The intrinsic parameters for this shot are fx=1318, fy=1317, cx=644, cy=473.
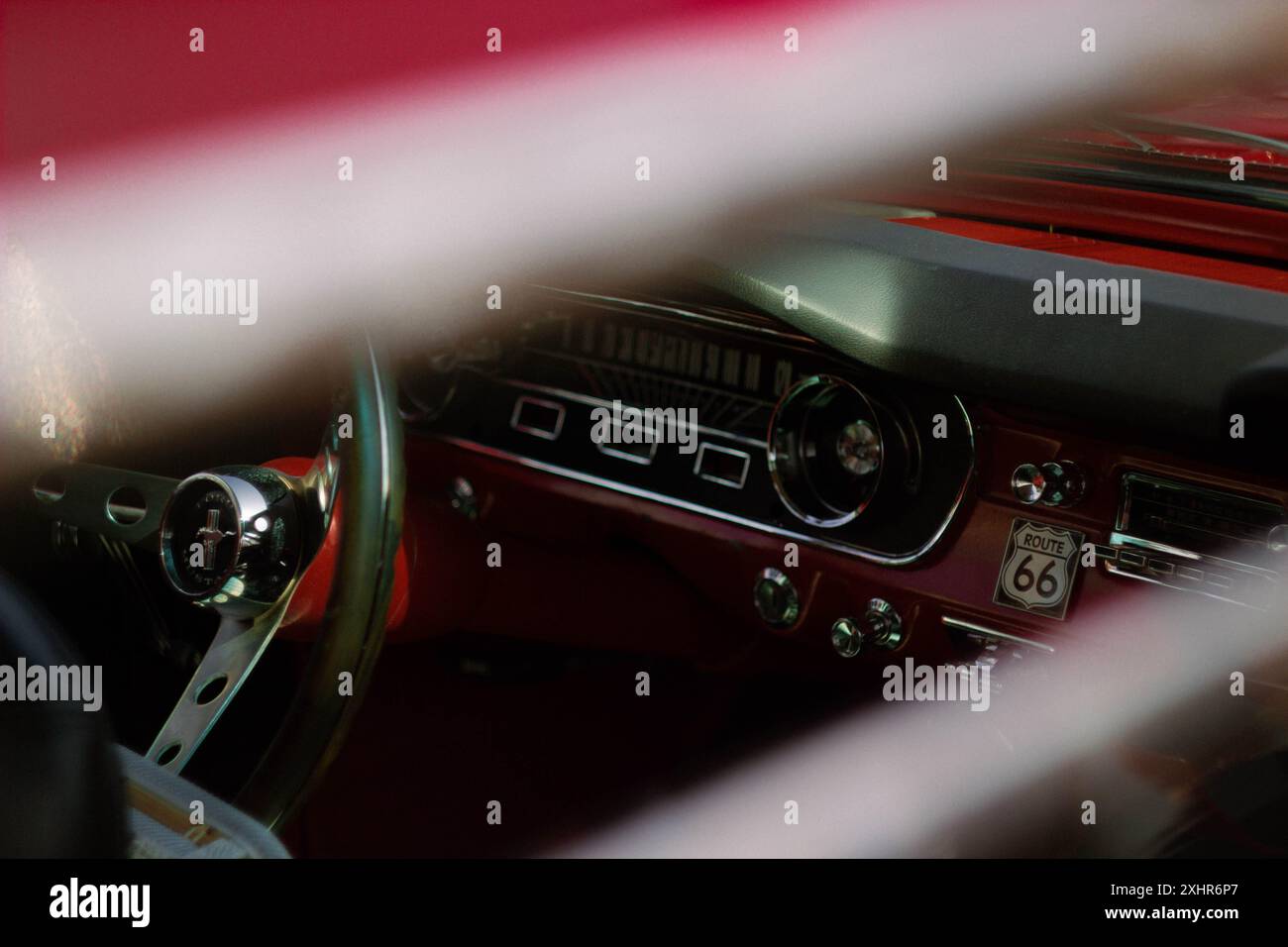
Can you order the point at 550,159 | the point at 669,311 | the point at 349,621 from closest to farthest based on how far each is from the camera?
the point at 349,621
the point at 550,159
the point at 669,311

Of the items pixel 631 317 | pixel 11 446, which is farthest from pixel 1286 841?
pixel 11 446

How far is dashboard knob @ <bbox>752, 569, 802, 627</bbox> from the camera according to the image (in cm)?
142

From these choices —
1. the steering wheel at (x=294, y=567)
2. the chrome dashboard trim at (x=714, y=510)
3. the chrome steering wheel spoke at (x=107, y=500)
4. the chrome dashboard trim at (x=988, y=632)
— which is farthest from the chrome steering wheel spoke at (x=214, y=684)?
the chrome dashboard trim at (x=988, y=632)

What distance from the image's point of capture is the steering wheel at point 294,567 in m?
1.06

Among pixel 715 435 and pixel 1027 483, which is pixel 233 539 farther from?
pixel 1027 483

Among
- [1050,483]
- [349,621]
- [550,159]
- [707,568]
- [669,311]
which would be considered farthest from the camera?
[707,568]

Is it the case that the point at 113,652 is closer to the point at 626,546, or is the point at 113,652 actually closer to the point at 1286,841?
the point at 626,546

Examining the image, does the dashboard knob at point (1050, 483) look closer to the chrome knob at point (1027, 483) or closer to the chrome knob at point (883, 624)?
the chrome knob at point (1027, 483)

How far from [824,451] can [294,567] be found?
54cm

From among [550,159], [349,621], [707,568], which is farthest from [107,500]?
[707,568]

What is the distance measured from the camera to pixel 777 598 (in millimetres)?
1429

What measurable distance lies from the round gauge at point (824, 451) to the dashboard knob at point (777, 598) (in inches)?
3.7

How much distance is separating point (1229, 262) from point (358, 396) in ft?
2.38

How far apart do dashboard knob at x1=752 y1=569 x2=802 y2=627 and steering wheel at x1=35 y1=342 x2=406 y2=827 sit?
19.3 inches
